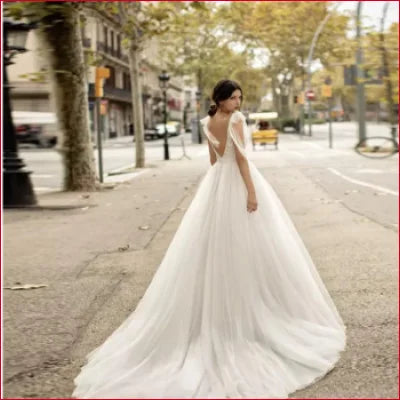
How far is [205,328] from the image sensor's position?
386 centimetres

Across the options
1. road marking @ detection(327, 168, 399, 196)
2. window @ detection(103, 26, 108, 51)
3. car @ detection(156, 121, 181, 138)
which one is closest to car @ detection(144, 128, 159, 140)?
car @ detection(156, 121, 181, 138)

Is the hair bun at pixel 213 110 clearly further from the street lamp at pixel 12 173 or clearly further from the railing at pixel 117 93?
the railing at pixel 117 93

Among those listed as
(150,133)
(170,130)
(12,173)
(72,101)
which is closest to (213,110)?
(12,173)

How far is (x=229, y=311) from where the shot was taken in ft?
12.9

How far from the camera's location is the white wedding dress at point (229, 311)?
3656 mm

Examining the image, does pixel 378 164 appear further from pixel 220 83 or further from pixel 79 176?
pixel 220 83

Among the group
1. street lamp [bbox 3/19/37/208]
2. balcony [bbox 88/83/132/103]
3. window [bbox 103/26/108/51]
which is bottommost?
street lamp [bbox 3/19/37/208]

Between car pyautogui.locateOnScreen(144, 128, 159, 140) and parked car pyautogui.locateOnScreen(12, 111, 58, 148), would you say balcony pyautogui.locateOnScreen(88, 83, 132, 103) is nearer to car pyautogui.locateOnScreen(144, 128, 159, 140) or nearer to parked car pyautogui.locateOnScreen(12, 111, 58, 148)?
car pyautogui.locateOnScreen(144, 128, 159, 140)

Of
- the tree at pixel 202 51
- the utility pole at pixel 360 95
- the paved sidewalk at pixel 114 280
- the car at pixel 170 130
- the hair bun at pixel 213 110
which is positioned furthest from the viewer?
the car at pixel 170 130

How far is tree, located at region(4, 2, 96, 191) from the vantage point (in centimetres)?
1462

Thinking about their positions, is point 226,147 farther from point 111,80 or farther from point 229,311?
point 111,80

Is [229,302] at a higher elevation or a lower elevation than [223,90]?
lower

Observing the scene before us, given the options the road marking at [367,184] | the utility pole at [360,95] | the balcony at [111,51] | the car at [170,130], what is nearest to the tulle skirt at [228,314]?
the road marking at [367,184]

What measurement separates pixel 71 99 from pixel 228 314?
11.9m
